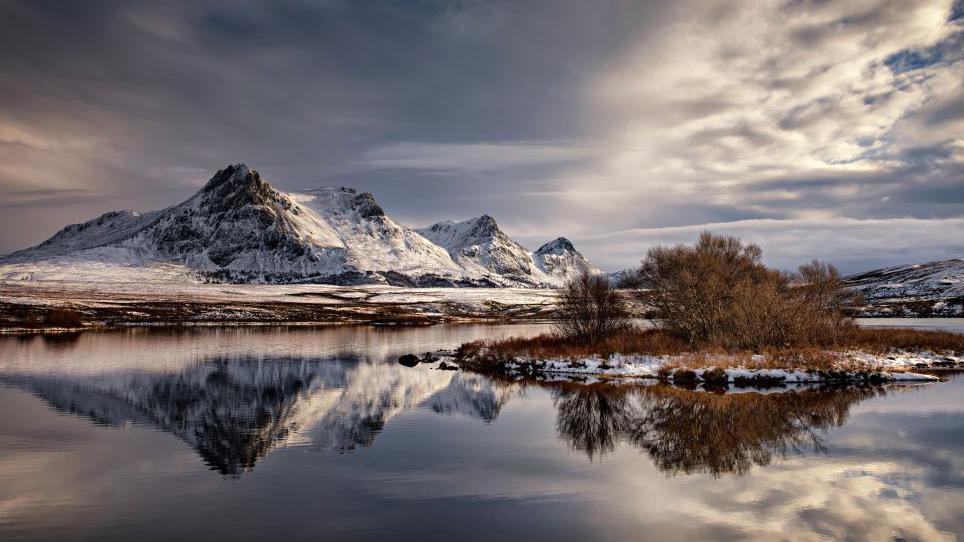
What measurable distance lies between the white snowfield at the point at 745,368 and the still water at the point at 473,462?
3118mm

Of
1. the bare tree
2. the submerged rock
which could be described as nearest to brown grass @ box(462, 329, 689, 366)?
the bare tree

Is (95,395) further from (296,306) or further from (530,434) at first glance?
(296,306)

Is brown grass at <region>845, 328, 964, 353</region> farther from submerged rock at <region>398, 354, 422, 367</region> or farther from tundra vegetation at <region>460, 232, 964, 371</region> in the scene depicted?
submerged rock at <region>398, 354, 422, 367</region>

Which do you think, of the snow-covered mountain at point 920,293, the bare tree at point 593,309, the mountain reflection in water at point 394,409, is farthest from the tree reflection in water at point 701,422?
the snow-covered mountain at point 920,293

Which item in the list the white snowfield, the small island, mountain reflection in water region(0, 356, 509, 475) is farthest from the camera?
the small island

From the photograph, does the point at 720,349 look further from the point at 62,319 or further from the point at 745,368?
the point at 62,319

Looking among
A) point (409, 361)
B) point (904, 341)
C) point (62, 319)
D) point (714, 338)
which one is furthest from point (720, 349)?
point (62, 319)

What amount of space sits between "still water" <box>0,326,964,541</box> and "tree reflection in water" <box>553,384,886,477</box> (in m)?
0.13

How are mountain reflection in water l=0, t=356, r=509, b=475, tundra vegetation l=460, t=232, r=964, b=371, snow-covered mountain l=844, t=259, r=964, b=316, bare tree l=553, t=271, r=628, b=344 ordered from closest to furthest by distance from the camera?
mountain reflection in water l=0, t=356, r=509, b=475, tundra vegetation l=460, t=232, r=964, b=371, bare tree l=553, t=271, r=628, b=344, snow-covered mountain l=844, t=259, r=964, b=316

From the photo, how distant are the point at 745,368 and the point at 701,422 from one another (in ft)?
48.3

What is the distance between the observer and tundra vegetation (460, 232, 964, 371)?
4712 cm

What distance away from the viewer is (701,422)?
984 inches

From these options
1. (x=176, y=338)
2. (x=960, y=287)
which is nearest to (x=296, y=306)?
(x=176, y=338)

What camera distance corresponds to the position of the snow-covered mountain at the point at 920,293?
132875 millimetres
